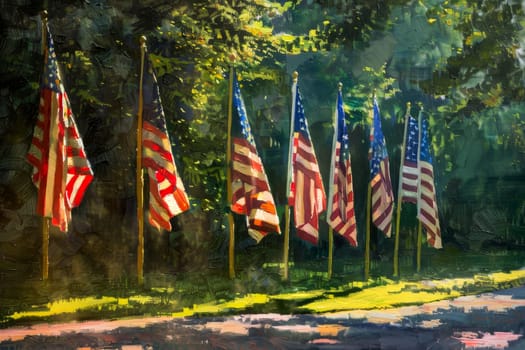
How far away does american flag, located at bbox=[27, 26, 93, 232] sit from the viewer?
14.4 meters

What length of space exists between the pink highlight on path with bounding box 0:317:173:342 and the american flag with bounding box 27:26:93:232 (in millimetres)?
1816

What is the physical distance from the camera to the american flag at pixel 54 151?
1438 centimetres

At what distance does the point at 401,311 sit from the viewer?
49.8 feet

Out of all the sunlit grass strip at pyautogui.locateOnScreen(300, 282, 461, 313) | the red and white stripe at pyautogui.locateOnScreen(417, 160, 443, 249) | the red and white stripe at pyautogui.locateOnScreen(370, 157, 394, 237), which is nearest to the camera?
the sunlit grass strip at pyautogui.locateOnScreen(300, 282, 461, 313)

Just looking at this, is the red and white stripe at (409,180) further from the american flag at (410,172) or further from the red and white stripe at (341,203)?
the red and white stripe at (341,203)

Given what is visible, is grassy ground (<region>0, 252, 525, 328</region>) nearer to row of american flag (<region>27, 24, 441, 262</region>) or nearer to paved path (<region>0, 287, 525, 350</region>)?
paved path (<region>0, 287, 525, 350</region>)

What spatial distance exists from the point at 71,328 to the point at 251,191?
421cm

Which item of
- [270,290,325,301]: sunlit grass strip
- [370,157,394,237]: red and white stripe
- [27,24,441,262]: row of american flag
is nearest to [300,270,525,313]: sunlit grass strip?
[270,290,325,301]: sunlit grass strip

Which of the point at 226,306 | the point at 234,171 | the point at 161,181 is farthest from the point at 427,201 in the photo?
the point at 161,181

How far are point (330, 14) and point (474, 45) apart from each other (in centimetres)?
321

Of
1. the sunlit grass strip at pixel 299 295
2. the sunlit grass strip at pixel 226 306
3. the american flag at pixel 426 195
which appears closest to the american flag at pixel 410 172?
the american flag at pixel 426 195

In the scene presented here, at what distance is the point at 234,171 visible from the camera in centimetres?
1596

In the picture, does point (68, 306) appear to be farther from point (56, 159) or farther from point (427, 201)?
point (427, 201)

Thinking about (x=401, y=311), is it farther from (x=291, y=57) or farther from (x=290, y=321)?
(x=291, y=57)
